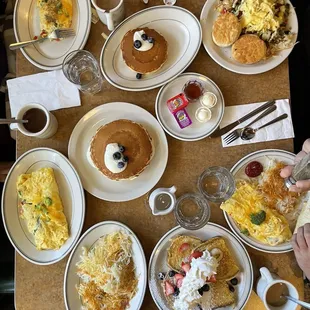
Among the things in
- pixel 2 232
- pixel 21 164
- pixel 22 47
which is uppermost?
pixel 22 47

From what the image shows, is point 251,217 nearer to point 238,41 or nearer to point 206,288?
point 206,288

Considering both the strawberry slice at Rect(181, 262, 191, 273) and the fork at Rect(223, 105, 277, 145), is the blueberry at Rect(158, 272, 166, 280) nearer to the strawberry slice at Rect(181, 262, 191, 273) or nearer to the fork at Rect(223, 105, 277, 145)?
the strawberry slice at Rect(181, 262, 191, 273)

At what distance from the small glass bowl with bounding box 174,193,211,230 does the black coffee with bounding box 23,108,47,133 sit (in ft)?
2.61

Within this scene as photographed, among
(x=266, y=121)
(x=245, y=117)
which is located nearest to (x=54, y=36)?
(x=245, y=117)

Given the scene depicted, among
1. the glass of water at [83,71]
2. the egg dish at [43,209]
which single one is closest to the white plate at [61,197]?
the egg dish at [43,209]

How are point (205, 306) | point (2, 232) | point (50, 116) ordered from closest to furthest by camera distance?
point (205, 306)
point (50, 116)
point (2, 232)

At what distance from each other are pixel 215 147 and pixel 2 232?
1408 mm

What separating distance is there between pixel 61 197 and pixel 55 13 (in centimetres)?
97

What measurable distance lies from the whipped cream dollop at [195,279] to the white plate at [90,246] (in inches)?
10.0

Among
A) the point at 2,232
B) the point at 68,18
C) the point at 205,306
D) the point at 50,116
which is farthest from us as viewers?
the point at 2,232

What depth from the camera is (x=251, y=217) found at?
194cm

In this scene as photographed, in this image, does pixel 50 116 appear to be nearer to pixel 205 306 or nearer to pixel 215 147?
pixel 215 147

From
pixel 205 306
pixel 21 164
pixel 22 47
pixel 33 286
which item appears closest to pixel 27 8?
pixel 22 47

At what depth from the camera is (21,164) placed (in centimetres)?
211
